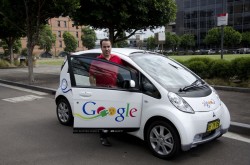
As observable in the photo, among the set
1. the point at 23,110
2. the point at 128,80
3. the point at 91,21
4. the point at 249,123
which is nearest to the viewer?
the point at 128,80

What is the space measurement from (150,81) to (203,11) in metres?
75.2

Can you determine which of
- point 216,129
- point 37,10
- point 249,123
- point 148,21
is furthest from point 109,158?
point 148,21

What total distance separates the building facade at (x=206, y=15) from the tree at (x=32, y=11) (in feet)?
203

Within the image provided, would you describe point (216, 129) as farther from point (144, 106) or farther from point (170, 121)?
point (144, 106)

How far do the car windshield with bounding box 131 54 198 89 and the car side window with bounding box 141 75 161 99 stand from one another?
0.13 m

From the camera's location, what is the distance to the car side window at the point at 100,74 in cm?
491

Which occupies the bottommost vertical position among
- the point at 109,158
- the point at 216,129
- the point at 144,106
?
the point at 109,158

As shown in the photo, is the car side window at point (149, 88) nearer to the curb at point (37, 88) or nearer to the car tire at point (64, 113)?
the car tire at point (64, 113)

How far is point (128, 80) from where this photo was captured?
4695mm

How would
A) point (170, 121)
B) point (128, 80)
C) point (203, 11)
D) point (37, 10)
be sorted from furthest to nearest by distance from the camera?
point (203, 11) → point (37, 10) → point (128, 80) → point (170, 121)

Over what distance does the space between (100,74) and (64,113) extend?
6.65ft

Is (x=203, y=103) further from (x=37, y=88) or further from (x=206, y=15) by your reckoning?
(x=206, y=15)

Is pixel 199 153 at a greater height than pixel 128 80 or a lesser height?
lesser

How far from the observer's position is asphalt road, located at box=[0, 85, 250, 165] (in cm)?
463
